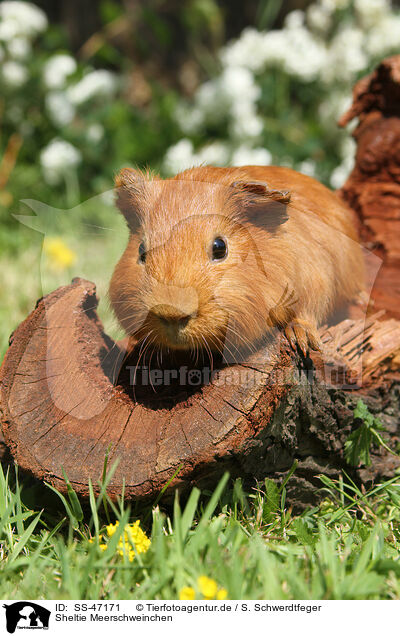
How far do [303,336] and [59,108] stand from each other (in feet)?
17.3

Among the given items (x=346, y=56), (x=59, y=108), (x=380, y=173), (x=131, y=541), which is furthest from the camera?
(x=59, y=108)

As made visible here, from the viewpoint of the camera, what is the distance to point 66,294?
2695 millimetres

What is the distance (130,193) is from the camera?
100 inches

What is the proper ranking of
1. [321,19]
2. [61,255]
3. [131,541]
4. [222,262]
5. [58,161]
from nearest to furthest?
[131,541] < [222,262] < [61,255] < [58,161] < [321,19]

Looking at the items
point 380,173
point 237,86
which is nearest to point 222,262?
point 380,173

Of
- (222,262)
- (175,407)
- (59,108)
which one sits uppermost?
(59,108)

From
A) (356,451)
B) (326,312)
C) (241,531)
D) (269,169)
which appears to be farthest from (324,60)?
(241,531)

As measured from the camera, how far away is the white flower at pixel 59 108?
6.47m

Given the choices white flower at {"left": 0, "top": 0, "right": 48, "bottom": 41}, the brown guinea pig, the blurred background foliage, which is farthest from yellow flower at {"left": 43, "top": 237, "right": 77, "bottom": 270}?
white flower at {"left": 0, "top": 0, "right": 48, "bottom": 41}

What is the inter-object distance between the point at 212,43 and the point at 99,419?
850cm

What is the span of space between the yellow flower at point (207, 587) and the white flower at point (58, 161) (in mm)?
5288

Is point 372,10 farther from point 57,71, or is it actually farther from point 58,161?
point 58,161

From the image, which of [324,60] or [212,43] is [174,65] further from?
[324,60]

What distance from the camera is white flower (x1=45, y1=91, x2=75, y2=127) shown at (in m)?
6.47
